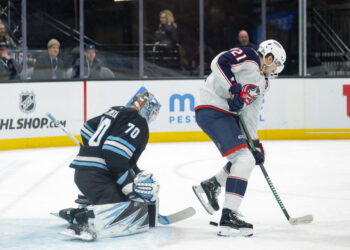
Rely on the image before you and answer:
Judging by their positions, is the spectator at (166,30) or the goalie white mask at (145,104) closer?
the goalie white mask at (145,104)

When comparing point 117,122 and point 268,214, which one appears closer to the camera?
point 117,122

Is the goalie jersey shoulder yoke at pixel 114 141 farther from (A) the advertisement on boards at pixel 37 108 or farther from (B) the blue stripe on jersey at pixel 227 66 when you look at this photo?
(A) the advertisement on boards at pixel 37 108

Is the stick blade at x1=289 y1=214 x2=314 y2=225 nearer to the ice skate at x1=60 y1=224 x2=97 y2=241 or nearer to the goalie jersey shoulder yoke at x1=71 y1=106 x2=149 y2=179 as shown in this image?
the goalie jersey shoulder yoke at x1=71 y1=106 x2=149 y2=179

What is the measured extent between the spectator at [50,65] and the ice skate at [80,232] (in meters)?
4.96

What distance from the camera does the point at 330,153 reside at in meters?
7.73

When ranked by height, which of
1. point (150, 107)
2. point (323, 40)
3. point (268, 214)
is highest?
point (323, 40)

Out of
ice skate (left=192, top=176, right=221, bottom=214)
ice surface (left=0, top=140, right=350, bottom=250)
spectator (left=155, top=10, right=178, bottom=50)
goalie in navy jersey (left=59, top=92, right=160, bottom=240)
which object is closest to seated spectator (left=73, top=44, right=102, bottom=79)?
spectator (left=155, top=10, right=178, bottom=50)

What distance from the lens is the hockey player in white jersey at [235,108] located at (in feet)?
12.5

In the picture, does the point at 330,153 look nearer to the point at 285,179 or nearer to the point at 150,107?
the point at 285,179

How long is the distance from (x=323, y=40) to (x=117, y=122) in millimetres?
6318

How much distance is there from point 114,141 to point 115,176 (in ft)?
0.84

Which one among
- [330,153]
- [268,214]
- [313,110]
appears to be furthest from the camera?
[313,110]

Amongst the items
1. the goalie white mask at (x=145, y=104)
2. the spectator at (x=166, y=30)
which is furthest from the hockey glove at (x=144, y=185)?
Answer: the spectator at (x=166, y=30)

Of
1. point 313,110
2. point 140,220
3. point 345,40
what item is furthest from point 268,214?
point 345,40
